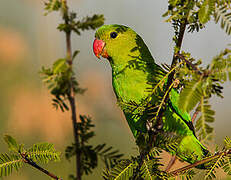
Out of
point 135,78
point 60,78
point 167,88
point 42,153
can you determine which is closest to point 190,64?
point 167,88

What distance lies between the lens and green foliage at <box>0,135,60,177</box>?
53 centimetres

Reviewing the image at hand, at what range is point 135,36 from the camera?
1207 mm

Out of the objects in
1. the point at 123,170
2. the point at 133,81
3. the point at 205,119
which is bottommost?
the point at 123,170

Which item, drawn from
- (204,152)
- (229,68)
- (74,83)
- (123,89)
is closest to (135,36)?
(123,89)

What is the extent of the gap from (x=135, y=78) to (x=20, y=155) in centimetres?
59

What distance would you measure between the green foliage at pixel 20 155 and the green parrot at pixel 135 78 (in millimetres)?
365

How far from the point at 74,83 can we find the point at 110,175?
0.71 feet

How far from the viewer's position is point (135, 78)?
102 cm

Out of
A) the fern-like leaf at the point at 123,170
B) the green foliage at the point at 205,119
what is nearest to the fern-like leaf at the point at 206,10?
the green foliage at the point at 205,119

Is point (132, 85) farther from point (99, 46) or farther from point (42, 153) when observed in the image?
point (42, 153)

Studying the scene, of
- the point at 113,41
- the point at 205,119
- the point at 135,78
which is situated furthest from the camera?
the point at 113,41

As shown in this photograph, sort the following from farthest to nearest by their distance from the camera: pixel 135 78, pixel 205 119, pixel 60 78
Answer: pixel 135 78
pixel 60 78
pixel 205 119

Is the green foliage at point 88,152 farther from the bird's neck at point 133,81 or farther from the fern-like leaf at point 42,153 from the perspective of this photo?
the bird's neck at point 133,81

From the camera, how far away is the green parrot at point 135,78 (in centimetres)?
91
